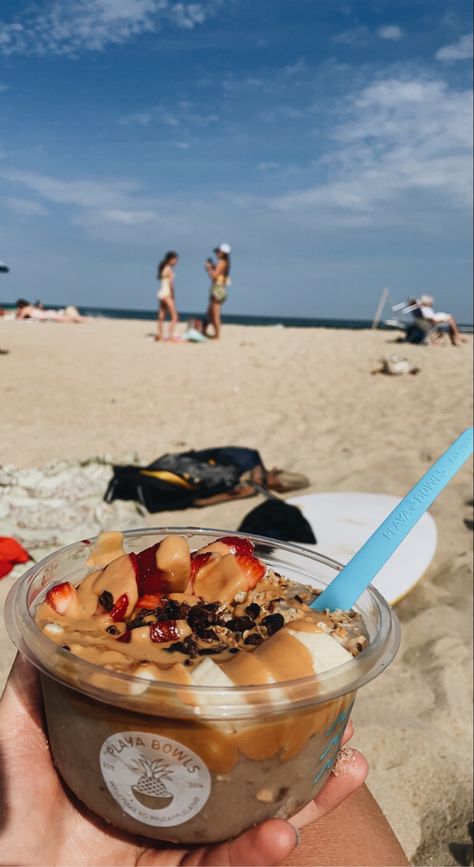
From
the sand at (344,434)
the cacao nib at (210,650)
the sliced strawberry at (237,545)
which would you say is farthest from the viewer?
the sand at (344,434)

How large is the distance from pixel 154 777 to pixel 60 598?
34cm

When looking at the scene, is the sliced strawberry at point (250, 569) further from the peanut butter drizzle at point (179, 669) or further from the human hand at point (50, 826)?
the human hand at point (50, 826)

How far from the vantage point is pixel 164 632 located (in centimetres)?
103

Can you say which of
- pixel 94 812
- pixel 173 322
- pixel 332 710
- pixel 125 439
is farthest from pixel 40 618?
pixel 173 322

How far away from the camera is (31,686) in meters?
1.25

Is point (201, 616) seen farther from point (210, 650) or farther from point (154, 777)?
point (154, 777)

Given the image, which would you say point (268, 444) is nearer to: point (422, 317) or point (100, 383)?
point (100, 383)

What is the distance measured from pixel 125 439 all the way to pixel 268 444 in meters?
1.52

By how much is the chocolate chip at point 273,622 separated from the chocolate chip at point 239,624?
0.08 feet

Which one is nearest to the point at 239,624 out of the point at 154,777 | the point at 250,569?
the point at 250,569

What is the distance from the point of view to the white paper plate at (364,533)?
11.3 ft

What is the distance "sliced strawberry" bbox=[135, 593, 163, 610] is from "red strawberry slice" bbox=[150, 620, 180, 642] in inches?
3.3

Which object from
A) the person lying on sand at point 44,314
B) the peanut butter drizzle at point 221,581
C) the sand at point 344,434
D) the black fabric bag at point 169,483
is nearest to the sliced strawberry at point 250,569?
the peanut butter drizzle at point 221,581

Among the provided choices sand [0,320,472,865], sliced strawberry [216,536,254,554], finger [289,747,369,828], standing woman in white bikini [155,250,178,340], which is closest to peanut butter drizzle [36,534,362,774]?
sliced strawberry [216,536,254,554]
